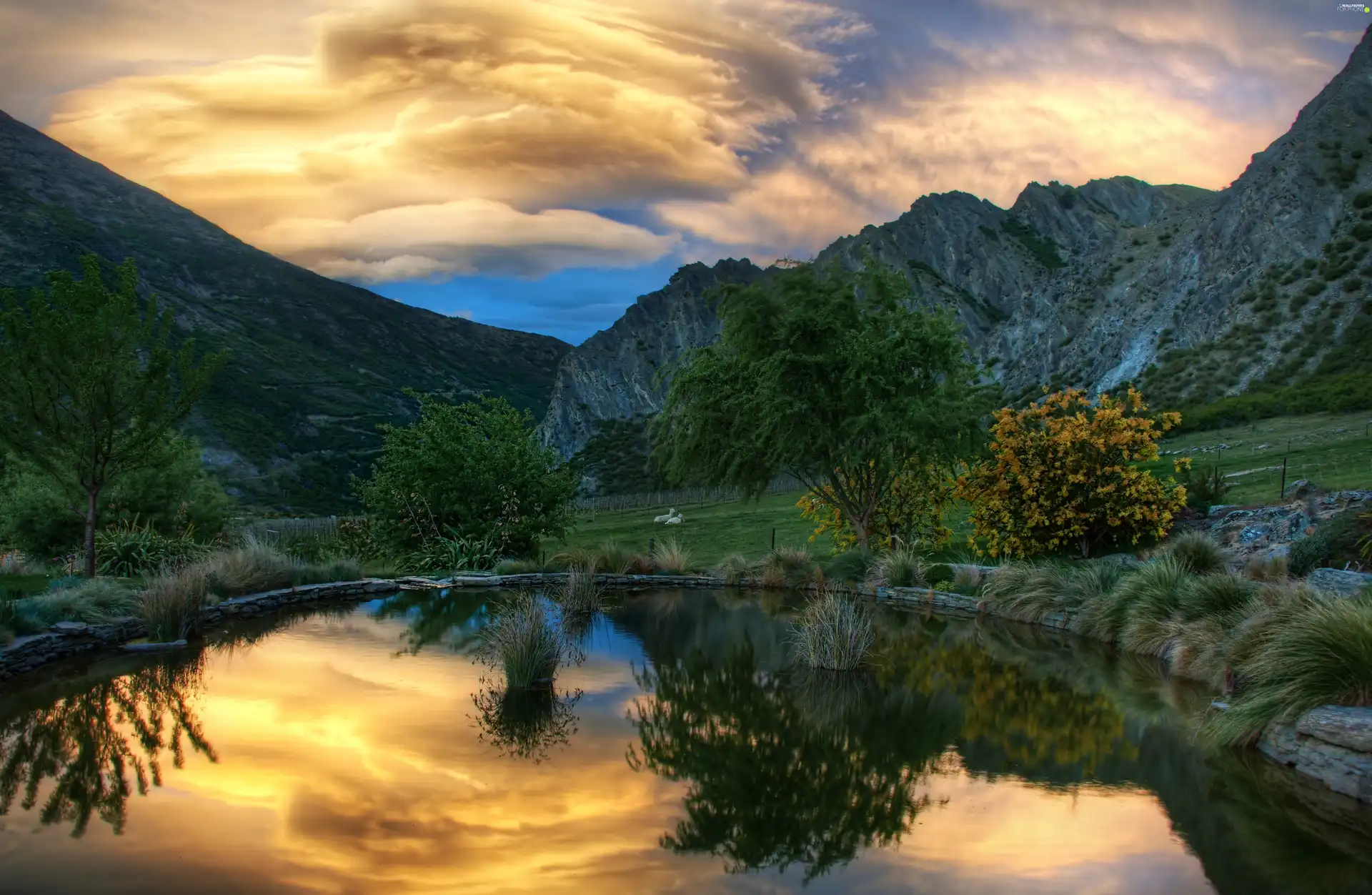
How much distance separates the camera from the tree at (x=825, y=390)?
19609 mm

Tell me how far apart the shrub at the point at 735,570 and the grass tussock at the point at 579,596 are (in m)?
4.47

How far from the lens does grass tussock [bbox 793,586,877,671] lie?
42.3 feet

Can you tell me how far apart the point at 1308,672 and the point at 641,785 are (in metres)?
6.25

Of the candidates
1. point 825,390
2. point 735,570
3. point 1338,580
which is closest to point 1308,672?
point 1338,580

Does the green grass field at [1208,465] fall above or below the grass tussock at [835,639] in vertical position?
above

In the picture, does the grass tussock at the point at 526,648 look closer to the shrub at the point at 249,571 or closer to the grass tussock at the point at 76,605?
the grass tussock at the point at 76,605

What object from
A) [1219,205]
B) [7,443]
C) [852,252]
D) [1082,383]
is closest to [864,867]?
[7,443]

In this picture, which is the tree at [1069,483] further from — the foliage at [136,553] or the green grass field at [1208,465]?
the foliage at [136,553]

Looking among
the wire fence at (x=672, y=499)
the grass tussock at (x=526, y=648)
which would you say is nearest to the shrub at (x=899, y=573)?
the grass tussock at (x=526, y=648)

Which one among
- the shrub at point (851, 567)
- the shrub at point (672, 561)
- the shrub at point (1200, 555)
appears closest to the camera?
the shrub at point (1200, 555)

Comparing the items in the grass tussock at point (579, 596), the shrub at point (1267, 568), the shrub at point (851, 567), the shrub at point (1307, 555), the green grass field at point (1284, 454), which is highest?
the green grass field at point (1284, 454)

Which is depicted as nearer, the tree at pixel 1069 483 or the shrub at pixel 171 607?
the shrub at pixel 171 607

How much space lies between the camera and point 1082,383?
82.2 metres

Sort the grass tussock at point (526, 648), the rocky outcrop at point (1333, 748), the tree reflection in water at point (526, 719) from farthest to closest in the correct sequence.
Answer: the grass tussock at point (526, 648) → the tree reflection in water at point (526, 719) → the rocky outcrop at point (1333, 748)
